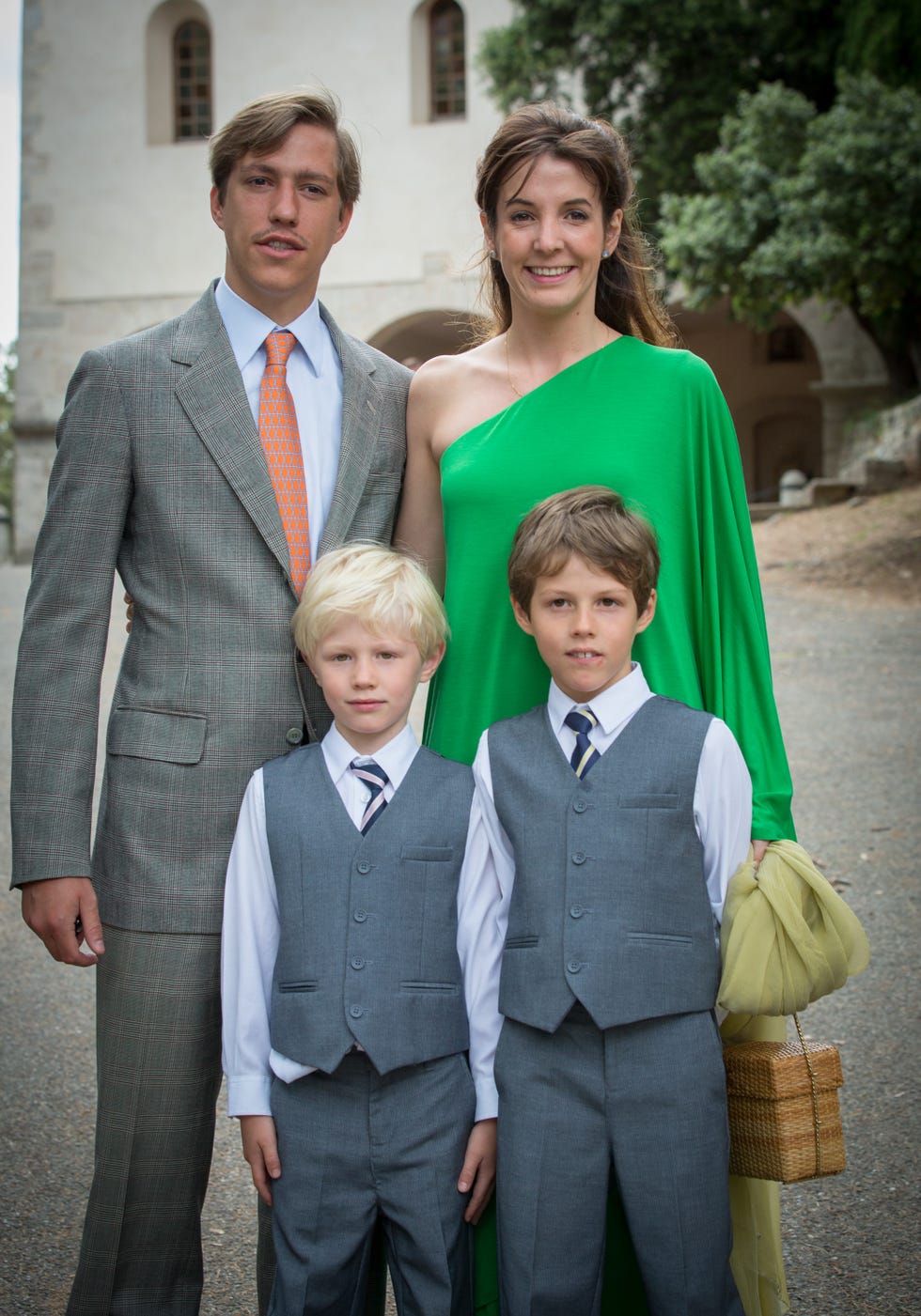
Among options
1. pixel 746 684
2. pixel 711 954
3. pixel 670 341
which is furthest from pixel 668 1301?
pixel 670 341

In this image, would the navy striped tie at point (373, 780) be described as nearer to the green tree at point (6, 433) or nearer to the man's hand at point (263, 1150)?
the man's hand at point (263, 1150)

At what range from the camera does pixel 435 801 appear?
2.21 meters

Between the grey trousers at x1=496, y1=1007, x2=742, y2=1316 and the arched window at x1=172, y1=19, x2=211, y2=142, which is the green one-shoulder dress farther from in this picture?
the arched window at x1=172, y1=19, x2=211, y2=142

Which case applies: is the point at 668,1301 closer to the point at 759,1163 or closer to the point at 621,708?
the point at 759,1163

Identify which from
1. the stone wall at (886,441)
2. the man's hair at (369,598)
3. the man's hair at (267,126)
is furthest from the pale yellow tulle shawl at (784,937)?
the stone wall at (886,441)

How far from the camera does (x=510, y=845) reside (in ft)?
7.29

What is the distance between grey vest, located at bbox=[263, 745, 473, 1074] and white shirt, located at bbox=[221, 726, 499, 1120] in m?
0.03

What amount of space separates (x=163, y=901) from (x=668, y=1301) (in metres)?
1.06

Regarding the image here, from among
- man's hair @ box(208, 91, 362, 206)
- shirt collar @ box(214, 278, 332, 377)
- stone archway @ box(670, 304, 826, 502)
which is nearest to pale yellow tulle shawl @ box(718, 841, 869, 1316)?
shirt collar @ box(214, 278, 332, 377)

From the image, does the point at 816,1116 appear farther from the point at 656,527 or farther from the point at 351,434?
the point at 351,434

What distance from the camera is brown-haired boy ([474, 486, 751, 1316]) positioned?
2.09 m

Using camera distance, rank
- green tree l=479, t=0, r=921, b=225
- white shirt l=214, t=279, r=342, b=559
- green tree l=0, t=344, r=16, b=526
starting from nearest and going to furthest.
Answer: white shirt l=214, t=279, r=342, b=559 < green tree l=479, t=0, r=921, b=225 < green tree l=0, t=344, r=16, b=526

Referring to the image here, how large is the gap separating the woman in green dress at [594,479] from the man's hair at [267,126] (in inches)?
11.6

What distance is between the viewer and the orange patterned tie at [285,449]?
2398 millimetres
